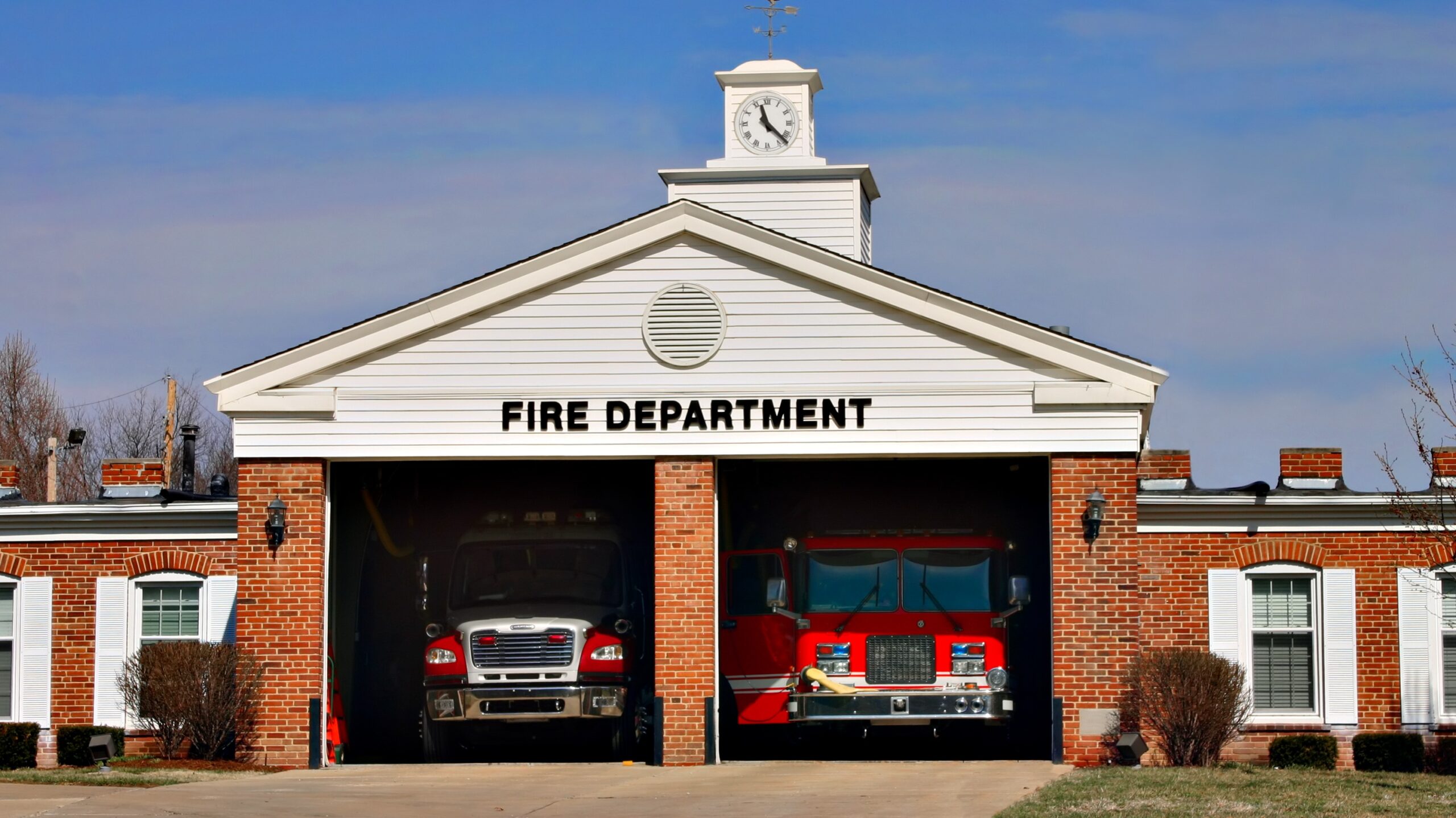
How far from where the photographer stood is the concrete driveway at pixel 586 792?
15.8 meters

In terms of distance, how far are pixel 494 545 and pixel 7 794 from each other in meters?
7.35

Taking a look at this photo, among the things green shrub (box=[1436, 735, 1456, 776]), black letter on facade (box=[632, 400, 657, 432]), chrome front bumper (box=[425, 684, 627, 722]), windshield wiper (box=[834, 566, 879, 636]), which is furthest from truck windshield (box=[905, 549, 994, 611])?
green shrub (box=[1436, 735, 1456, 776])

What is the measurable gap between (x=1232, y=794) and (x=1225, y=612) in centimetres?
646

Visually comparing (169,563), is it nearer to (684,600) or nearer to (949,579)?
(684,600)

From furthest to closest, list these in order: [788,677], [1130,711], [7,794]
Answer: [788,677]
[1130,711]
[7,794]

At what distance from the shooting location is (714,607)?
68.1ft

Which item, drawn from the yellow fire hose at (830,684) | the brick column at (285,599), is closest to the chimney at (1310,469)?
the yellow fire hose at (830,684)

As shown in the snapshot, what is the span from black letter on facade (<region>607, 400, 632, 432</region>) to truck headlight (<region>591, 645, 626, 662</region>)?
2.60 m

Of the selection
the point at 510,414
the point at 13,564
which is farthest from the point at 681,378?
the point at 13,564

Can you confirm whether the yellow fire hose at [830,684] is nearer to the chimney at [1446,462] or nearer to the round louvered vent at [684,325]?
the round louvered vent at [684,325]

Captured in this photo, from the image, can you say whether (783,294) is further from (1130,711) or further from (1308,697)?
(1308,697)

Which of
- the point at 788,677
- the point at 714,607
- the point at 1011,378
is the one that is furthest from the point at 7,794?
the point at 1011,378

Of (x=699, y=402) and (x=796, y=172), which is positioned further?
(x=796, y=172)

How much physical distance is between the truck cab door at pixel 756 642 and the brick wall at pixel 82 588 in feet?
21.4
